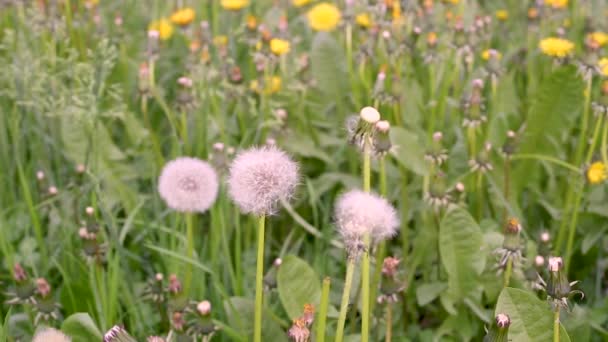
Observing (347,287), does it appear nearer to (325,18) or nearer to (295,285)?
(295,285)

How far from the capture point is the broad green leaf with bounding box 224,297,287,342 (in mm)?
1653

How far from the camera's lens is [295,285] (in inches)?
67.4

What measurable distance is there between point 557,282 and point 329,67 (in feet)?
4.90

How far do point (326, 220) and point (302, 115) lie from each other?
0.49 meters

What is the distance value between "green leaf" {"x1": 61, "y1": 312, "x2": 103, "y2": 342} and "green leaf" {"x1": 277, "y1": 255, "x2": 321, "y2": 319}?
1.30 ft

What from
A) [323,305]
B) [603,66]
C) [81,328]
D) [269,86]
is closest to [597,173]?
[603,66]

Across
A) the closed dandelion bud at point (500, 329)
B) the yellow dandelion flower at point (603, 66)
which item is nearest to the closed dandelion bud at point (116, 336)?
the closed dandelion bud at point (500, 329)

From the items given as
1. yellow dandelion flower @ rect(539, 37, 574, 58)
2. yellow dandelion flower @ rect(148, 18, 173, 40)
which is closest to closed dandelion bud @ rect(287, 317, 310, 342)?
yellow dandelion flower @ rect(539, 37, 574, 58)

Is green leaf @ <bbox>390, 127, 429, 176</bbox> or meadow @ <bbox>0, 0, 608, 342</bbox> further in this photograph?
green leaf @ <bbox>390, 127, 429, 176</bbox>

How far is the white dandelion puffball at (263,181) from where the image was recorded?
127 centimetres

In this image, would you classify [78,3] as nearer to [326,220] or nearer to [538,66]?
[326,220]

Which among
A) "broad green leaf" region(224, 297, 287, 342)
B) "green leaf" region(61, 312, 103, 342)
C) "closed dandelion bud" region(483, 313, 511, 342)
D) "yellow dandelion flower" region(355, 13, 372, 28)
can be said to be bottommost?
"broad green leaf" region(224, 297, 287, 342)

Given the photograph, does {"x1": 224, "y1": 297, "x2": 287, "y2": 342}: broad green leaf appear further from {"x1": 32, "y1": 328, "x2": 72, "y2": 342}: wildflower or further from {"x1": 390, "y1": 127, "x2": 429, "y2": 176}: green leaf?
{"x1": 390, "y1": 127, "x2": 429, "y2": 176}: green leaf

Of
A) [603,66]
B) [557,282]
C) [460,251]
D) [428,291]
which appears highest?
[603,66]
